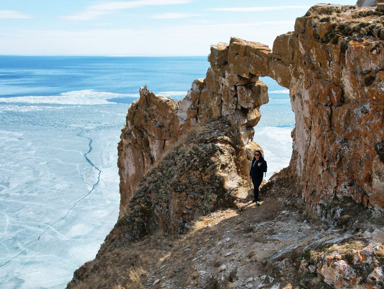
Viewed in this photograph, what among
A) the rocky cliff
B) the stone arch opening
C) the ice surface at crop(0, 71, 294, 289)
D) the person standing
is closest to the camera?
the rocky cliff

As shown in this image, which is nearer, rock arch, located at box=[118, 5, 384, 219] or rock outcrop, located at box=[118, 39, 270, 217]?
rock arch, located at box=[118, 5, 384, 219]

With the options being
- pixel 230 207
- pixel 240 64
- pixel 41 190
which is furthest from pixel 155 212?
pixel 41 190

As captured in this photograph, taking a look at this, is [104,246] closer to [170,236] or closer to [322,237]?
[170,236]

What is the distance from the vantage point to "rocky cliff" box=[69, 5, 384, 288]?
279 inches

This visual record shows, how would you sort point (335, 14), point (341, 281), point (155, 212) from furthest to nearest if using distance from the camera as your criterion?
point (155, 212), point (335, 14), point (341, 281)

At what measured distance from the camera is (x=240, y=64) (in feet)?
48.3

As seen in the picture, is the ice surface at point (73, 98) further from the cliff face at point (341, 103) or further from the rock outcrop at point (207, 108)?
the cliff face at point (341, 103)

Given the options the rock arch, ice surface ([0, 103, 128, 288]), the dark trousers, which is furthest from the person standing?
ice surface ([0, 103, 128, 288])

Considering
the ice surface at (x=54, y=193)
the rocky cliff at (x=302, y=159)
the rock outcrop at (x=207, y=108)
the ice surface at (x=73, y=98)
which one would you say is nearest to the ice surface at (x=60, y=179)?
the ice surface at (x=54, y=193)

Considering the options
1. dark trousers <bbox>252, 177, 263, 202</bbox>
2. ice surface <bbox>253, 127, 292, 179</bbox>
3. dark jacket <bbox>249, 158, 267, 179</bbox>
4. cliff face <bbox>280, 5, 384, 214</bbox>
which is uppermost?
cliff face <bbox>280, 5, 384, 214</bbox>

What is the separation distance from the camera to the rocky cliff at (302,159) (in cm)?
707

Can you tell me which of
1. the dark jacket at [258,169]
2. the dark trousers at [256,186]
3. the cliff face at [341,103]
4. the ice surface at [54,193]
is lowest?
the ice surface at [54,193]

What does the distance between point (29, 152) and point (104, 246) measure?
144 feet

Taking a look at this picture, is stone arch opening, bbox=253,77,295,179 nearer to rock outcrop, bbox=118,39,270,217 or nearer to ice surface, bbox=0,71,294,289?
ice surface, bbox=0,71,294,289
